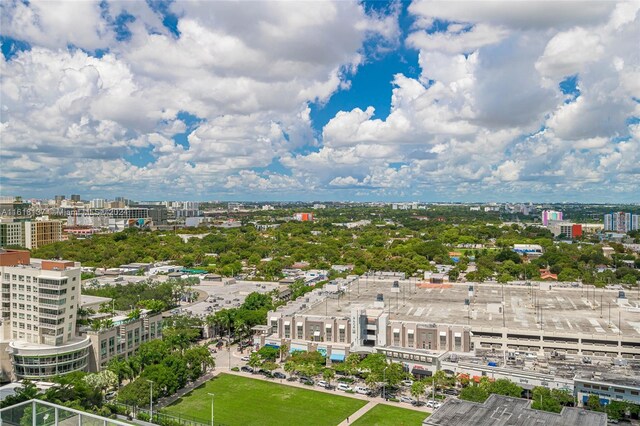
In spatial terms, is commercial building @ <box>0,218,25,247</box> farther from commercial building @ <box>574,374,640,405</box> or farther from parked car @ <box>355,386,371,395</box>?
commercial building @ <box>574,374,640,405</box>

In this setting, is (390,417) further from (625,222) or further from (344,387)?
(625,222)

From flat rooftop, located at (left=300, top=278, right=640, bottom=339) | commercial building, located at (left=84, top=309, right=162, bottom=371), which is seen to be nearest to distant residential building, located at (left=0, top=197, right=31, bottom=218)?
commercial building, located at (left=84, top=309, right=162, bottom=371)

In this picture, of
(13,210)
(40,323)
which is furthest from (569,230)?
(13,210)

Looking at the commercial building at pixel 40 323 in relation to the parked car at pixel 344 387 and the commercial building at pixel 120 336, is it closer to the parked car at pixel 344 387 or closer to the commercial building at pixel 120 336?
the commercial building at pixel 120 336

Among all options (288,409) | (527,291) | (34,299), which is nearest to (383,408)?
(288,409)


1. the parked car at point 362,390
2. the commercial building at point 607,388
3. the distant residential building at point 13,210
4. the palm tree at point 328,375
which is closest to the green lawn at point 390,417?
the parked car at point 362,390

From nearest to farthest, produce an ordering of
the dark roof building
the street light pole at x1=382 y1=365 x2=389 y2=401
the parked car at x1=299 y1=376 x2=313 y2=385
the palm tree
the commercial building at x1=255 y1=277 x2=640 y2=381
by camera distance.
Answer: the dark roof building, the street light pole at x1=382 y1=365 x2=389 y2=401, the palm tree, the parked car at x1=299 y1=376 x2=313 y2=385, the commercial building at x1=255 y1=277 x2=640 y2=381
